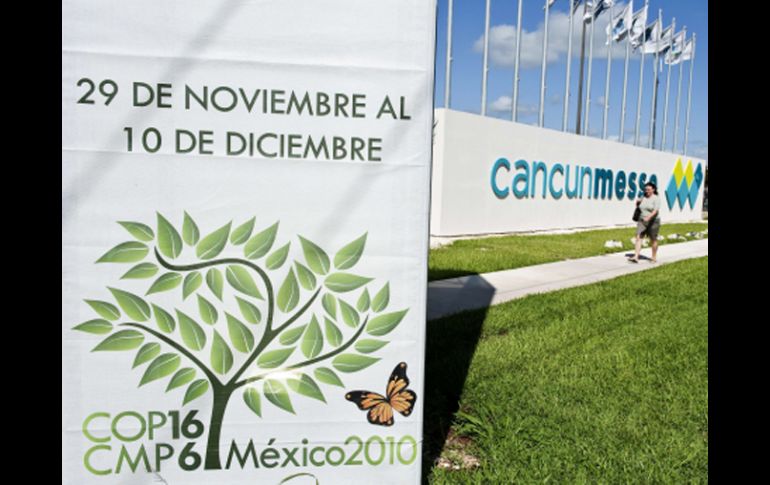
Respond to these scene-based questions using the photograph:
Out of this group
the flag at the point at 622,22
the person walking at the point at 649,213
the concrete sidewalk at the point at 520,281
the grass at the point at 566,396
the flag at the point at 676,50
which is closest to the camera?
the grass at the point at 566,396

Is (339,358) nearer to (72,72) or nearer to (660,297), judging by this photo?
(72,72)

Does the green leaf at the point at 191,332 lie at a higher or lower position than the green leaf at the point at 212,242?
lower

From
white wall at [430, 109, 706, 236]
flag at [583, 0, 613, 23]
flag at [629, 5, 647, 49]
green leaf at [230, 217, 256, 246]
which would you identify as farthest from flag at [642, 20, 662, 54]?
green leaf at [230, 217, 256, 246]

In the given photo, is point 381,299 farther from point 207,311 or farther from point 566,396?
point 566,396

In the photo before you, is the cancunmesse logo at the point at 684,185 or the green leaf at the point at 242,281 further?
the cancunmesse logo at the point at 684,185

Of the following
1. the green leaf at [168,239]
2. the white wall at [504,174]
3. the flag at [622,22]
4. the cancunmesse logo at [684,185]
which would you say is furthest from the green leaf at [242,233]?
the cancunmesse logo at [684,185]

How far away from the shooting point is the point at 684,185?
32500 mm

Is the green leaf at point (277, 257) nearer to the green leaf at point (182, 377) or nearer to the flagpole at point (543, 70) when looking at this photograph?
the green leaf at point (182, 377)

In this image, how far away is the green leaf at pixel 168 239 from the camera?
252 centimetres

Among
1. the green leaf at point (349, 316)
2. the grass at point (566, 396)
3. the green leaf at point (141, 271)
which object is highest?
the green leaf at point (141, 271)

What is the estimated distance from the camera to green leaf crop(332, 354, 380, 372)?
2639 mm

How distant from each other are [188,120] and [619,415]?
3.39 meters

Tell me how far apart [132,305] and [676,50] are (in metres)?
39.9

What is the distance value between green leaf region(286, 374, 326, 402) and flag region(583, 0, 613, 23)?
29.2 m
